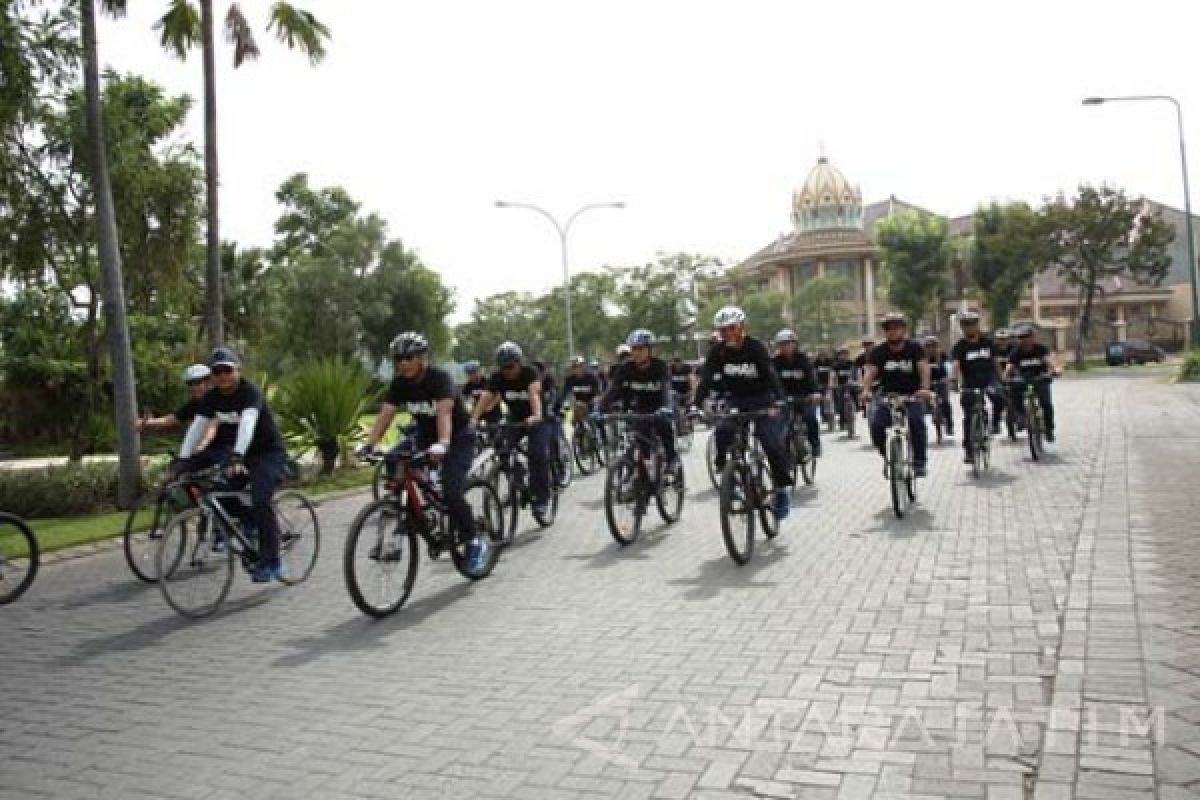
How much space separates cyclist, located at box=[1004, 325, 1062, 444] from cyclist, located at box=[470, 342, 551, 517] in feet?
23.4

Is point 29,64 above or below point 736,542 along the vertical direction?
above

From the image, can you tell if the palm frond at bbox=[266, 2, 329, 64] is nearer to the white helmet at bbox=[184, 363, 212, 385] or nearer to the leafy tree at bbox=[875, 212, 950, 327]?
the white helmet at bbox=[184, 363, 212, 385]

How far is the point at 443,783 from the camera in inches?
160

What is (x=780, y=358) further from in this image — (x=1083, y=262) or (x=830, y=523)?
(x=1083, y=262)

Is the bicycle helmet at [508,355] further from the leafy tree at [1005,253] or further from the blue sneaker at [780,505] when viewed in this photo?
the leafy tree at [1005,253]

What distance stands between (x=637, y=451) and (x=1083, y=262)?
163 ft

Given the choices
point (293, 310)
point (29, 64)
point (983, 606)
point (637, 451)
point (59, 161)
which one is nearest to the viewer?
point (983, 606)

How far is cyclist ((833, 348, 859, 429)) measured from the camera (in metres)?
19.8

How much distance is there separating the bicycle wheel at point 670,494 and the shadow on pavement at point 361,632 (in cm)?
278

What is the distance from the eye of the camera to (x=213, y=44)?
15523 millimetres

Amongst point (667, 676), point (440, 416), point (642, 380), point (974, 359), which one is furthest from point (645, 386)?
point (974, 359)

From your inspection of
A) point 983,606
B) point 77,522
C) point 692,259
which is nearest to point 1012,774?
point 983,606

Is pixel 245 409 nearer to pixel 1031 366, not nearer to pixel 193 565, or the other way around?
pixel 193 565

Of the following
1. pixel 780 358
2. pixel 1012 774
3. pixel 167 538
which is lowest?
pixel 1012 774
